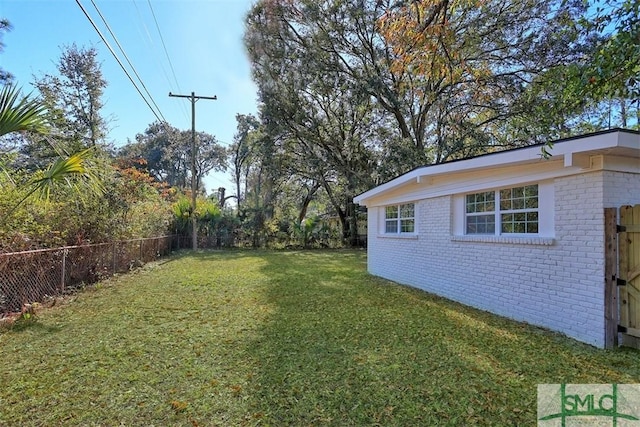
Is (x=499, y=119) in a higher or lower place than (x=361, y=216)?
higher

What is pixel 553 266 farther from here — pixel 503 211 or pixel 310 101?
pixel 310 101

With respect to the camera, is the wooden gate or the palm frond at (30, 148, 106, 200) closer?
the wooden gate

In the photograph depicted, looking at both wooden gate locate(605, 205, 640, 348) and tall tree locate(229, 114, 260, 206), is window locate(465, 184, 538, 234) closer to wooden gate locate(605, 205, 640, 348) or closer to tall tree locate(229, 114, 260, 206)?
wooden gate locate(605, 205, 640, 348)

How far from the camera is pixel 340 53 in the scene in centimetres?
1911

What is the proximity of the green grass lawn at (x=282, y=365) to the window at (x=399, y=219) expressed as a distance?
8.97 feet

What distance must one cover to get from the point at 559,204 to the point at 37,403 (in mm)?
6253

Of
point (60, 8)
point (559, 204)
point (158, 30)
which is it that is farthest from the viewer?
point (158, 30)

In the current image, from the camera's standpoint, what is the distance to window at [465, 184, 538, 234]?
17.4 feet

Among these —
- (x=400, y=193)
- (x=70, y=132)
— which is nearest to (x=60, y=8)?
(x=400, y=193)

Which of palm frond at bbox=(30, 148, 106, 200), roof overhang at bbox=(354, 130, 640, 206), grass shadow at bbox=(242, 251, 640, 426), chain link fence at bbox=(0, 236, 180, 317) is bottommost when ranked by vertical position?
grass shadow at bbox=(242, 251, 640, 426)

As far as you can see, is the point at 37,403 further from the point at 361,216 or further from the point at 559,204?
the point at 361,216

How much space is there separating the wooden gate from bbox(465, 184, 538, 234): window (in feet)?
3.64

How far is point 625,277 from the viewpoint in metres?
4.10

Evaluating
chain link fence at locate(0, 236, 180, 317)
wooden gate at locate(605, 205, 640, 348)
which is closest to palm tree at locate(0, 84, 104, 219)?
chain link fence at locate(0, 236, 180, 317)
